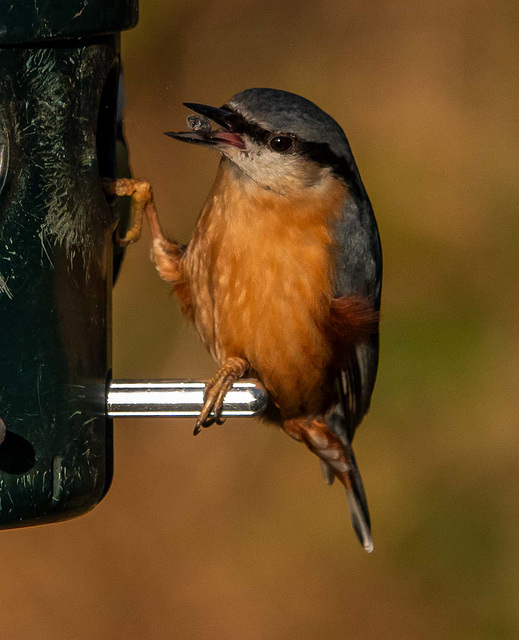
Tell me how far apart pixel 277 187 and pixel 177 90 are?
2839 millimetres

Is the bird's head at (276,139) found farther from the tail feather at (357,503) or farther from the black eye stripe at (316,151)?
the tail feather at (357,503)

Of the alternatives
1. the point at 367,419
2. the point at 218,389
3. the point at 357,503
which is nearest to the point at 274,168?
the point at 218,389

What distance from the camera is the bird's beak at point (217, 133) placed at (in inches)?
161

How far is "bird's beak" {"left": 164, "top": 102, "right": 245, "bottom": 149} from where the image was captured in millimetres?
4094

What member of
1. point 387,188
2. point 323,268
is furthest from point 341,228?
point 387,188

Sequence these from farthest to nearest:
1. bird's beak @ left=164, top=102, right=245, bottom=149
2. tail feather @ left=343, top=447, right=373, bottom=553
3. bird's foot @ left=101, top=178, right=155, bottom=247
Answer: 1. tail feather @ left=343, top=447, right=373, bottom=553
2. bird's foot @ left=101, top=178, right=155, bottom=247
3. bird's beak @ left=164, top=102, right=245, bottom=149

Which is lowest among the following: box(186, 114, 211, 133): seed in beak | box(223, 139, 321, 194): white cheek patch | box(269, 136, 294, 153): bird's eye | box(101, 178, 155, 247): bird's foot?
box(101, 178, 155, 247): bird's foot

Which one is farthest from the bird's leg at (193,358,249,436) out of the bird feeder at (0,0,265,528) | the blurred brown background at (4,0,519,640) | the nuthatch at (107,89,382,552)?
the blurred brown background at (4,0,519,640)

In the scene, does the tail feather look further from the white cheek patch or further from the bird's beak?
the bird's beak

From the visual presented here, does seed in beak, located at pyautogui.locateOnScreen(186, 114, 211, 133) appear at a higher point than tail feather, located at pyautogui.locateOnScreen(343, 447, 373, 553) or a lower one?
higher

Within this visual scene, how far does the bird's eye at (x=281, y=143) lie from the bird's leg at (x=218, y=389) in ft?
2.52

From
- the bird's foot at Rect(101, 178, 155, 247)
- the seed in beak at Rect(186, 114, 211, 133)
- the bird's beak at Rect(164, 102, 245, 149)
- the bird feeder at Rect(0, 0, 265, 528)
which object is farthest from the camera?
the bird's foot at Rect(101, 178, 155, 247)

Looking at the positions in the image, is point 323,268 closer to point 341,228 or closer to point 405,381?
point 341,228

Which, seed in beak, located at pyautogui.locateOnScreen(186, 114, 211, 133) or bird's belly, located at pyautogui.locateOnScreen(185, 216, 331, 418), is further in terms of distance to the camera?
bird's belly, located at pyautogui.locateOnScreen(185, 216, 331, 418)
